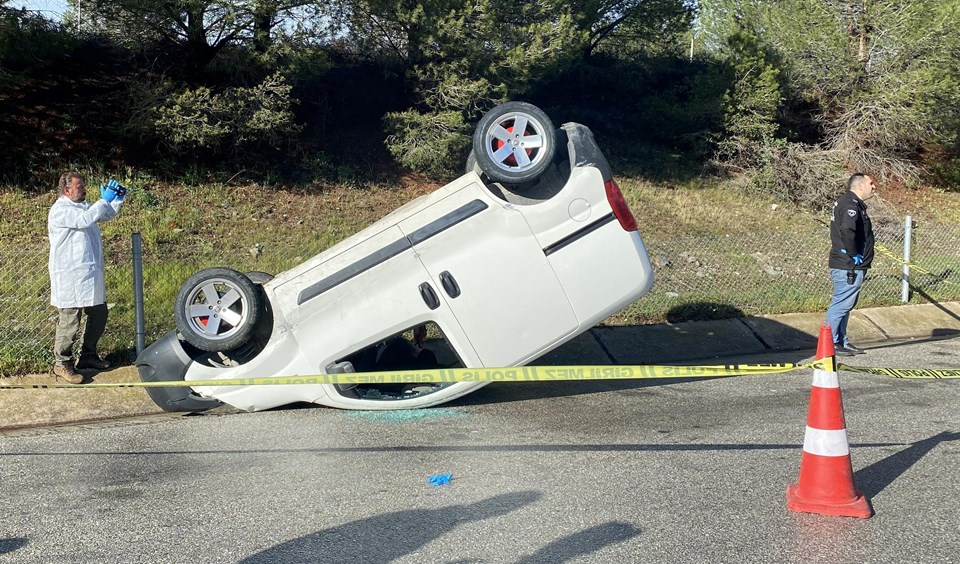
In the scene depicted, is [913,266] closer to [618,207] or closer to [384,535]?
[618,207]

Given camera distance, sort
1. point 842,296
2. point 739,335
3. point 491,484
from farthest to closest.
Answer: point 739,335
point 842,296
point 491,484

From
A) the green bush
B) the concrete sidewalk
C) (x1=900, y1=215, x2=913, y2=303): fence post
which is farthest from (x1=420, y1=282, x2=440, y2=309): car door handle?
the green bush

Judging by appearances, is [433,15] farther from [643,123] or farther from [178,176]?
[643,123]

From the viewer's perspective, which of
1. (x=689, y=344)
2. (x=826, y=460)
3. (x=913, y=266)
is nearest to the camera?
(x=826, y=460)

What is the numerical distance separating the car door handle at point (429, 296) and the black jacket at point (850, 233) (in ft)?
15.1

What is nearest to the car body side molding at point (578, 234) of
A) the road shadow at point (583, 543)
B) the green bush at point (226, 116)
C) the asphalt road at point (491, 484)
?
the asphalt road at point (491, 484)

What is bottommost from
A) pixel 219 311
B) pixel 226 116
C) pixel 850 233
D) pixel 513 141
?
pixel 219 311

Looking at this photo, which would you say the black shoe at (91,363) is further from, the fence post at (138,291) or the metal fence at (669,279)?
the fence post at (138,291)

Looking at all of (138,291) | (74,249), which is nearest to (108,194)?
(74,249)

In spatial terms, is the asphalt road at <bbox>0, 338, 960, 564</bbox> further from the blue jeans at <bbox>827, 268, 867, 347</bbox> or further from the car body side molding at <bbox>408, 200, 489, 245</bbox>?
the blue jeans at <bbox>827, 268, 867, 347</bbox>

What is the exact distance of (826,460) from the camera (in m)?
4.49

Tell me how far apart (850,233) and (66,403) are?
7.35 m

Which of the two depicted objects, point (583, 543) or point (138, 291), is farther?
point (138, 291)

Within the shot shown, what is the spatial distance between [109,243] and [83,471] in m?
6.40
